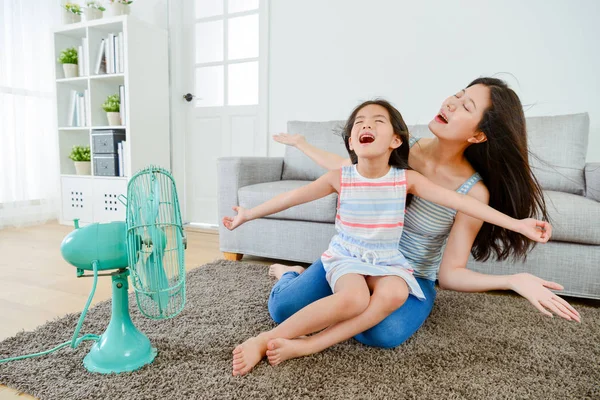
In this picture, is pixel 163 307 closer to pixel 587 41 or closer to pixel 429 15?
pixel 429 15

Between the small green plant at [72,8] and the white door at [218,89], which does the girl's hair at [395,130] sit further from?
the small green plant at [72,8]

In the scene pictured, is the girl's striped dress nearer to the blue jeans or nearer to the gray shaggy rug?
the blue jeans

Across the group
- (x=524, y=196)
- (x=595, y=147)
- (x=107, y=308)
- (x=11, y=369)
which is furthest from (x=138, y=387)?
(x=595, y=147)

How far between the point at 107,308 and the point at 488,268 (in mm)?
1621

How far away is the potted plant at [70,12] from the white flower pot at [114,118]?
0.91m

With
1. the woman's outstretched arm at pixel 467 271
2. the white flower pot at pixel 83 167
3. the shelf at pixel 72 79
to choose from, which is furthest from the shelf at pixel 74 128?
the woman's outstretched arm at pixel 467 271

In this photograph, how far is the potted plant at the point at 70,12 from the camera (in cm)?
331

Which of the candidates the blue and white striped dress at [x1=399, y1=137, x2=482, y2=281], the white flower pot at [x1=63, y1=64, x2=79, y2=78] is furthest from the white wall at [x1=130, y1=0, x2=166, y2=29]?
the blue and white striped dress at [x1=399, y1=137, x2=482, y2=281]

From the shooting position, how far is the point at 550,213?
1672 millimetres

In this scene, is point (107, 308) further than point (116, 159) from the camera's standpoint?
No

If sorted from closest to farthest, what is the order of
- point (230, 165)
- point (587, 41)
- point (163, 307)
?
1. point (163, 307)
2. point (230, 165)
3. point (587, 41)

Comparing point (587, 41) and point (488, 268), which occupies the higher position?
point (587, 41)

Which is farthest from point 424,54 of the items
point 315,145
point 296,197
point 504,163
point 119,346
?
point 119,346

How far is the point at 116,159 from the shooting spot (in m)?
3.22
